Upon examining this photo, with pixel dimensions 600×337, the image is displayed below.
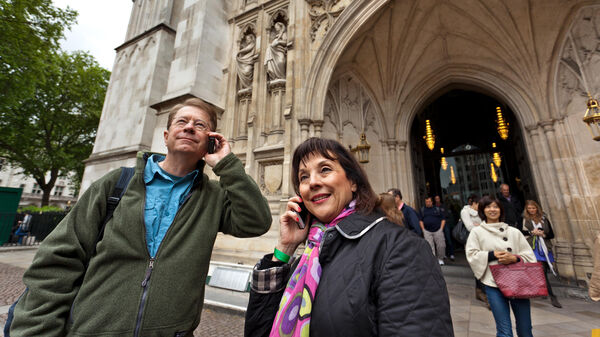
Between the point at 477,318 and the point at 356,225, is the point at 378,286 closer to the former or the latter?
the point at 356,225

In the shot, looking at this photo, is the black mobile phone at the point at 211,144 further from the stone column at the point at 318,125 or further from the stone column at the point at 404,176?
the stone column at the point at 404,176

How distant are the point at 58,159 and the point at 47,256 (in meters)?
19.1

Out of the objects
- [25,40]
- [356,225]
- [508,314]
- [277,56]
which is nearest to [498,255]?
[508,314]

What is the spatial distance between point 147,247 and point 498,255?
2795 millimetres

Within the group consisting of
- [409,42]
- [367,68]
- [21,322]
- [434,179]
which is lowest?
[21,322]

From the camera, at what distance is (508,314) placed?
210cm

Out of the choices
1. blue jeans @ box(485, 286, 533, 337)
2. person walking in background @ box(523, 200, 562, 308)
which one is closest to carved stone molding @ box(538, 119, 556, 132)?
person walking in background @ box(523, 200, 562, 308)

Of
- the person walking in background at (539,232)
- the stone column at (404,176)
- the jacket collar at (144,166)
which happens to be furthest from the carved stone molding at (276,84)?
the person walking in background at (539,232)

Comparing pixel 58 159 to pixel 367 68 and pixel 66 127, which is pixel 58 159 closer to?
pixel 66 127

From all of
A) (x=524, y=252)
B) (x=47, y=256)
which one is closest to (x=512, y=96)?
(x=524, y=252)

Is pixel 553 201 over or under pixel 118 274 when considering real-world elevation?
over

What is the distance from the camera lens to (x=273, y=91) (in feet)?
20.2

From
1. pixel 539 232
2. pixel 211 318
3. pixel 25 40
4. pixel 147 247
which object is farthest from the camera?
pixel 25 40

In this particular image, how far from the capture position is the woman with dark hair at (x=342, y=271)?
716 millimetres
